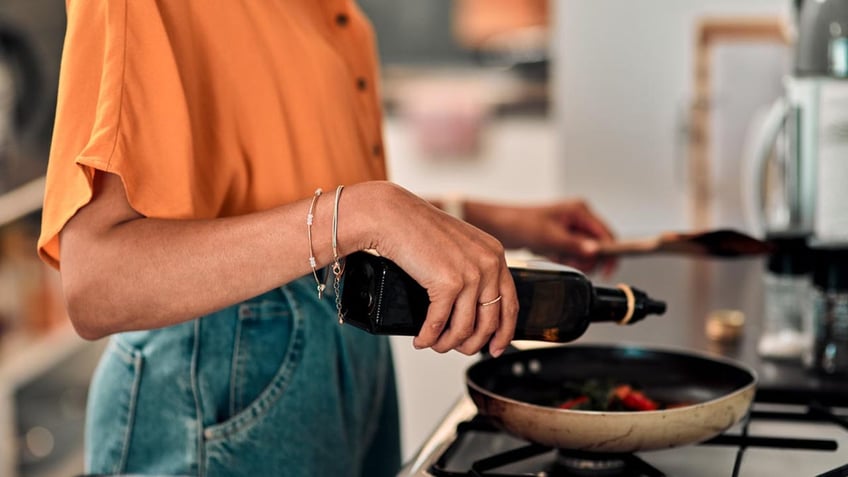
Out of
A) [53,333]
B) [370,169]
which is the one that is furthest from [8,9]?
[370,169]

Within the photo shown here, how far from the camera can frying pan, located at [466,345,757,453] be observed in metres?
0.89

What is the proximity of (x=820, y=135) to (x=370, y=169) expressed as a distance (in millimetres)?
532

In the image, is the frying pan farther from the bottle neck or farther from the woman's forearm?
the woman's forearm

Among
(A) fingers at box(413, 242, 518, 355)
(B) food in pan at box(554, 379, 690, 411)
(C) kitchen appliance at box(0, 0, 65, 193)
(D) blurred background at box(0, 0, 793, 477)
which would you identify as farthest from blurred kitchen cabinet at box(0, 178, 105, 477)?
(A) fingers at box(413, 242, 518, 355)

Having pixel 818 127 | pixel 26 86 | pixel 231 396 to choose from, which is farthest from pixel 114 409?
pixel 26 86

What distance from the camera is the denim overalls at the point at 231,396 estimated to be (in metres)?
1.11

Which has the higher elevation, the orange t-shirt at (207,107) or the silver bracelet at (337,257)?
the orange t-shirt at (207,107)

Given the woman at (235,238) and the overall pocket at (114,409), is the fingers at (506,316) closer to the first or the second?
the woman at (235,238)

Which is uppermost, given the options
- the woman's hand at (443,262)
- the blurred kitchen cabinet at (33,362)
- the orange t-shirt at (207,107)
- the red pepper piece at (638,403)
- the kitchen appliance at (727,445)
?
the orange t-shirt at (207,107)

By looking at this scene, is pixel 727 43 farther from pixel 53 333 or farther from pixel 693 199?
pixel 53 333

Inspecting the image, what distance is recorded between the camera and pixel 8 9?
330cm

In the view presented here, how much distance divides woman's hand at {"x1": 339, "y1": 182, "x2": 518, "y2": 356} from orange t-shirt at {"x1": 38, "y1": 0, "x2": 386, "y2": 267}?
0.21 meters

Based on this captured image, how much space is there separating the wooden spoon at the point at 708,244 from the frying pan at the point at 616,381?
0.47 ft

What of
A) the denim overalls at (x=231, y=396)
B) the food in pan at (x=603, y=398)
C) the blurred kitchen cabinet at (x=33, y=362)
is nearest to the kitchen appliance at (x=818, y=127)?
the food in pan at (x=603, y=398)
